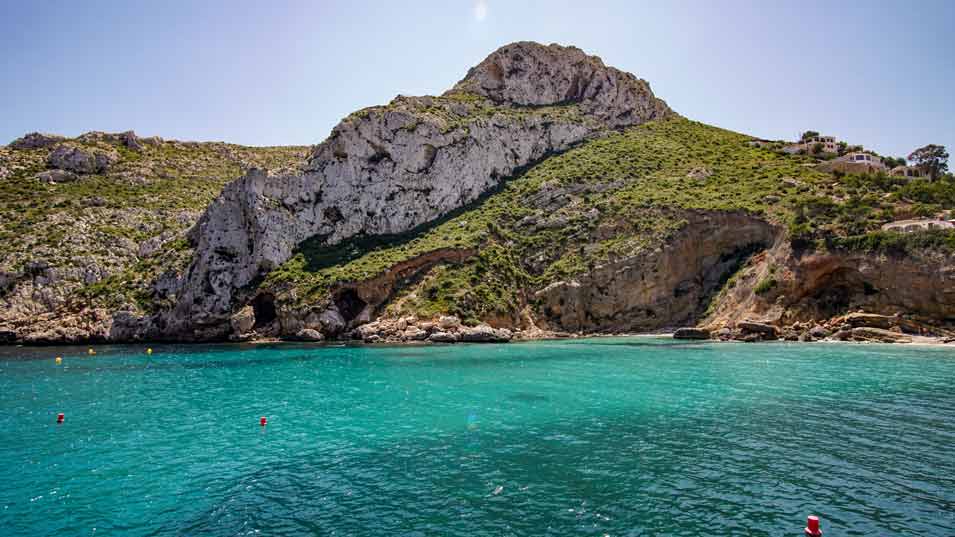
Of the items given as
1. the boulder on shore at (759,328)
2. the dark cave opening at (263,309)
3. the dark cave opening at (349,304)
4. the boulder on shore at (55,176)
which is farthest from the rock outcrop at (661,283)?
the boulder on shore at (55,176)

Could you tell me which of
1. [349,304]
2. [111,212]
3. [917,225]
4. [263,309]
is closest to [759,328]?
[917,225]

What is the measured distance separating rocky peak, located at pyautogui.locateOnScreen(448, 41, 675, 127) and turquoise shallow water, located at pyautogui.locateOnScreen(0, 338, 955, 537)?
8640cm

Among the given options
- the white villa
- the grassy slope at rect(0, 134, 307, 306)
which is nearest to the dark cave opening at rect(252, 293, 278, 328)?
the grassy slope at rect(0, 134, 307, 306)

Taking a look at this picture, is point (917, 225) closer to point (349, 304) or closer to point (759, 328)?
point (759, 328)

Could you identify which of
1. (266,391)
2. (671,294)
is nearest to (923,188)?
(671,294)

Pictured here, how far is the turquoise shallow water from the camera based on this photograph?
11.3 metres

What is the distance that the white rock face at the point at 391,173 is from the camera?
242 ft

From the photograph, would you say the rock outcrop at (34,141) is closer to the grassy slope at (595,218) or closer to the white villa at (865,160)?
the grassy slope at (595,218)

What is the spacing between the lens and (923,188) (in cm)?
6153

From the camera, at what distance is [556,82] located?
110500 millimetres

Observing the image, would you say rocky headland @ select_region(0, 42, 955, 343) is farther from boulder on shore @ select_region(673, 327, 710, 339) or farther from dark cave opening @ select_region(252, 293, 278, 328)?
dark cave opening @ select_region(252, 293, 278, 328)

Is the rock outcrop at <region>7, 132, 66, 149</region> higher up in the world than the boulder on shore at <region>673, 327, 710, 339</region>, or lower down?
higher up

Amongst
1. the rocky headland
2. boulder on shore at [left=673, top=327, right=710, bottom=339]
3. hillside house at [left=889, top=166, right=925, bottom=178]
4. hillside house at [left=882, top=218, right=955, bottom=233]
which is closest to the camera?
hillside house at [left=882, top=218, right=955, bottom=233]

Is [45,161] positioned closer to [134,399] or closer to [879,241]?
[134,399]
